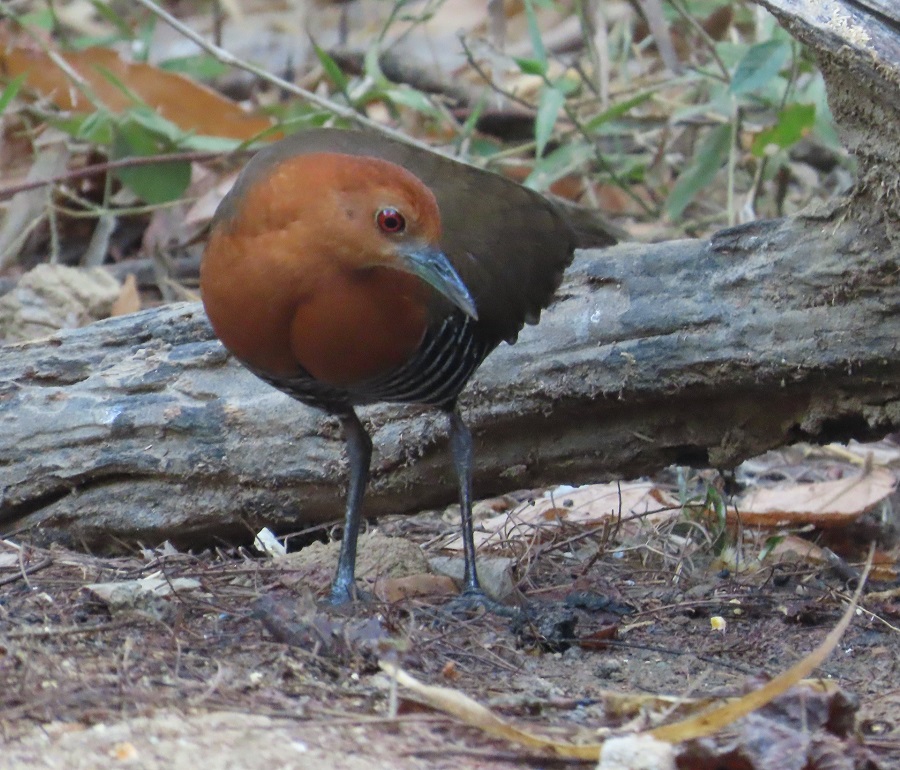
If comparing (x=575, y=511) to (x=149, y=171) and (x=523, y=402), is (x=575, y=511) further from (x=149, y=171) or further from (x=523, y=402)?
(x=149, y=171)

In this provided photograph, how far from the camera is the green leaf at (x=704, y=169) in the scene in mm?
5820

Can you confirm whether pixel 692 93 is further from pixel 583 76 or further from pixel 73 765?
pixel 73 765

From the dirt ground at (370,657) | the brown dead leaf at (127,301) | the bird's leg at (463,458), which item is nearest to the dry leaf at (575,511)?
the dirt ground at (370,657)

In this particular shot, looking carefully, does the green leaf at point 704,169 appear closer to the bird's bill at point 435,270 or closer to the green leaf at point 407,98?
the green leaf at point 407,98

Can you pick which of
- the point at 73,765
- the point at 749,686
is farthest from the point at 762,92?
the point at 73,765

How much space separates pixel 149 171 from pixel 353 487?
9.42ft

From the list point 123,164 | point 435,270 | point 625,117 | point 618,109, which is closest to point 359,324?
point 435,270

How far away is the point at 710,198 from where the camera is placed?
7.56 m

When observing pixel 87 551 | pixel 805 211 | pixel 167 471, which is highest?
pixel 805 211

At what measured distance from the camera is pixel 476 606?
3521mm

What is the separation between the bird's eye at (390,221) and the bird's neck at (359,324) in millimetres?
153

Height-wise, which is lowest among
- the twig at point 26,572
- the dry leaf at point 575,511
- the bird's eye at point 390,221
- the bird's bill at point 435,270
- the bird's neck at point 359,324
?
the dry leaf at point 575,511

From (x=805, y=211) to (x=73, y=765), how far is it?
2.60 m

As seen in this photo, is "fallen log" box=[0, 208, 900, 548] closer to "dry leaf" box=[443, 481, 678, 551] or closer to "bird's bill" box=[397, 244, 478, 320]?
"dry leaf" box=[443, 481, 678, 551]
